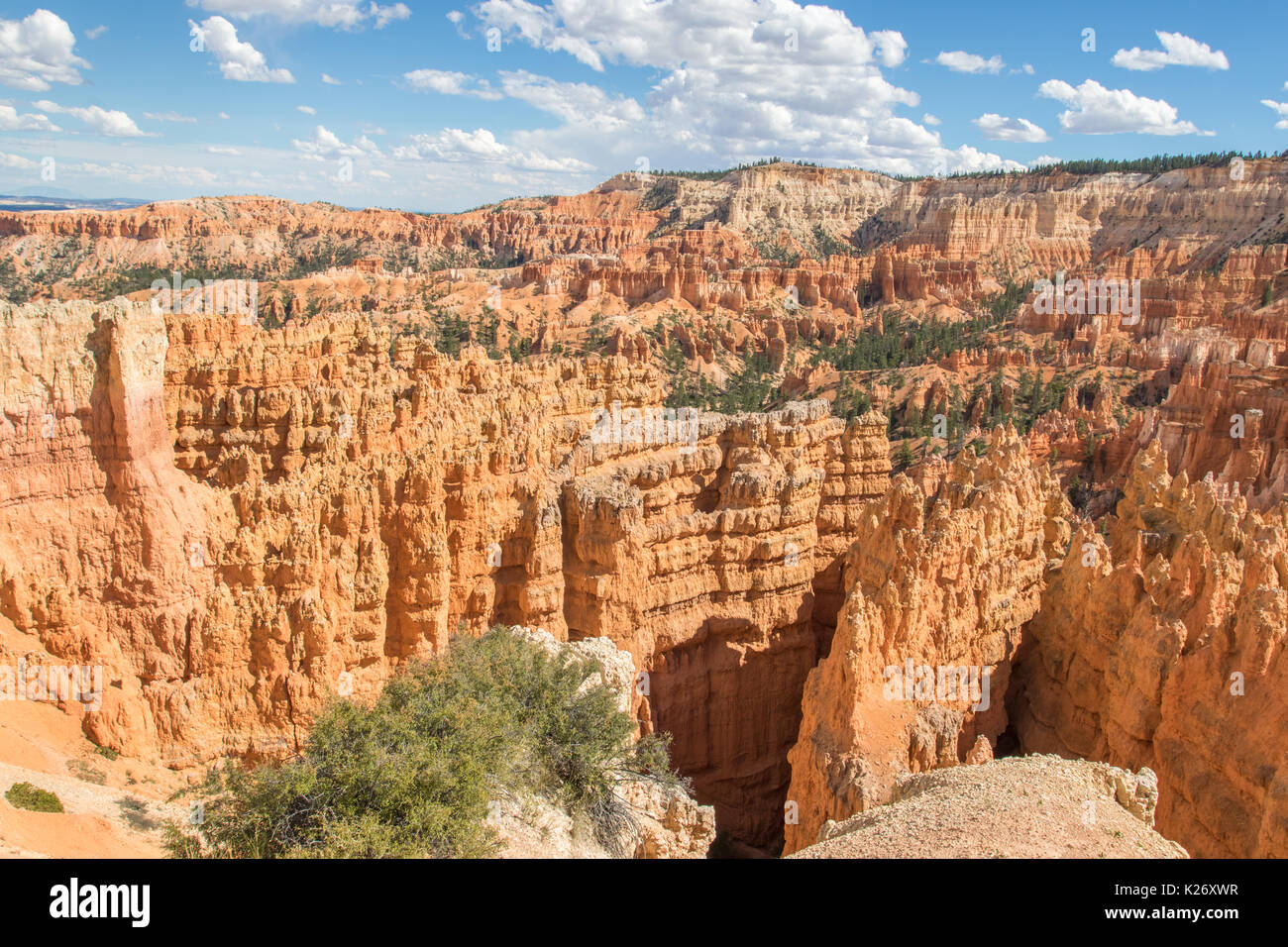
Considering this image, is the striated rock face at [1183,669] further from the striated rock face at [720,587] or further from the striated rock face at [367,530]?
the striated rock face at [367,530]

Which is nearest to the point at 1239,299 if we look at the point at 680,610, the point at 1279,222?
the point at 1279,222

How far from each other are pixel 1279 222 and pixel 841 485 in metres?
109

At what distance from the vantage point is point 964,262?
118500mm

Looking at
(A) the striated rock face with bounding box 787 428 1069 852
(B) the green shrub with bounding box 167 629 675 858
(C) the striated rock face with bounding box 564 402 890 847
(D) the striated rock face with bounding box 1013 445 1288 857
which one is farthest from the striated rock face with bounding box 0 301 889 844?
(D) the striated rock face with bounding box 1013 445 1288 857

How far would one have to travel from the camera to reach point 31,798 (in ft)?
32.3

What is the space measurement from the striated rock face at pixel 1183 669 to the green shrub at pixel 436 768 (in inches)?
327

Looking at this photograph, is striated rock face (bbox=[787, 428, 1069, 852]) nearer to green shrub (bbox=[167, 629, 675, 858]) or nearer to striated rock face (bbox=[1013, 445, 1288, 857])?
striated rock face (bbox=[1013, 445, 1288, 857])

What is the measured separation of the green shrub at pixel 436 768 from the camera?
10086 millimetres

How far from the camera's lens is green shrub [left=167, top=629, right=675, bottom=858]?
10.1 meters

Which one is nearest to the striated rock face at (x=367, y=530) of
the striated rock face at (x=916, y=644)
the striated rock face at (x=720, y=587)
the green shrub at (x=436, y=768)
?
the striated rock face at (x=720, y=587)

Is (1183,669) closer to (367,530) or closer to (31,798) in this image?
(367,530)

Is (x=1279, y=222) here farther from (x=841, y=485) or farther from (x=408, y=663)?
(x=408, y=663)

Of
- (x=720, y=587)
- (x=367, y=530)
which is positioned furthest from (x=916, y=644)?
(x=367, y=530)
